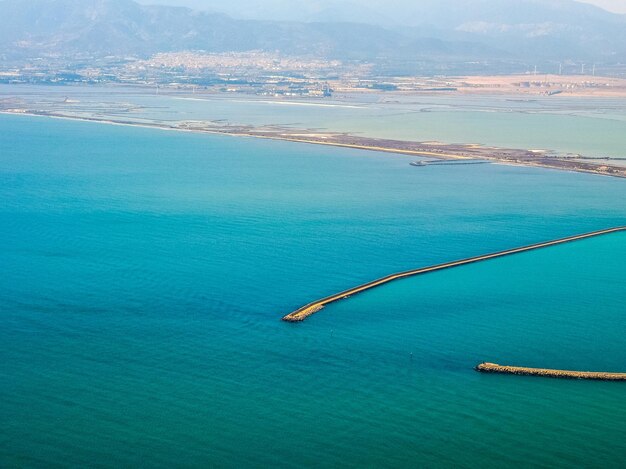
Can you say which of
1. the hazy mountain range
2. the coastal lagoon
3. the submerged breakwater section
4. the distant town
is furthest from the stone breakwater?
the hazy mountain range

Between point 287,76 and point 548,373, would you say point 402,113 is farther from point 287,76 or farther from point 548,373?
point 548,373

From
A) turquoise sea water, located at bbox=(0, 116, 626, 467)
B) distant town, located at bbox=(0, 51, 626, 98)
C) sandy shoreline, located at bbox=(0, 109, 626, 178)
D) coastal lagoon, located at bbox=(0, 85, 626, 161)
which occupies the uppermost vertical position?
distant town, located at bbox=(0, 51, 626, 98)

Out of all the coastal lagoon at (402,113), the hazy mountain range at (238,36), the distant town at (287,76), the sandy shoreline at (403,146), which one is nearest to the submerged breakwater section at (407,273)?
the sandy shoreline at (403,146)

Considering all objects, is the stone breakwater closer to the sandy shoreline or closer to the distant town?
the sandy shoreline

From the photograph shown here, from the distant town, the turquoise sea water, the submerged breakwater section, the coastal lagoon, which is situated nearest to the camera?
the turquoise sea water

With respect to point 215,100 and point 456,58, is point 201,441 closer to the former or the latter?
point 215,100
